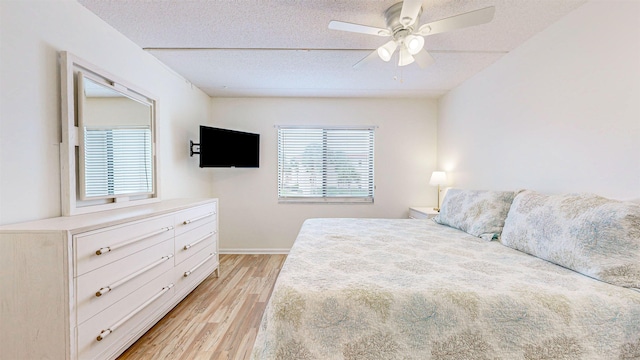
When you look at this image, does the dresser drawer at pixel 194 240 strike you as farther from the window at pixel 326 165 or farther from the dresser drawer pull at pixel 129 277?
the window at pixel 326 165

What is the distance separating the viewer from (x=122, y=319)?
1571 millimetres

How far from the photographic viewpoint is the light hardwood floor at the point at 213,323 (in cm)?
169

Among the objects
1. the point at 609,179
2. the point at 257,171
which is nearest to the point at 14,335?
the point at 257,171

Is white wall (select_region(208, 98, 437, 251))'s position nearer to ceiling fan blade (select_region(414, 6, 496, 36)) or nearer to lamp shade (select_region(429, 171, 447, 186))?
lamp shade (select_region(429, 171, 447, 186))

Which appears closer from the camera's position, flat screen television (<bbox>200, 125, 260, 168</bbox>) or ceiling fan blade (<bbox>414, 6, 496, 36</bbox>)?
ceiling fan blade (<bbox>414, 6, 496, 36</bbox>)

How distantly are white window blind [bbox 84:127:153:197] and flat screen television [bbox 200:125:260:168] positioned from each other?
2.27 feet

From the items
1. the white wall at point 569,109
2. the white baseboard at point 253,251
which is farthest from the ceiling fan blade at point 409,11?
the white baseboard at point 253,251

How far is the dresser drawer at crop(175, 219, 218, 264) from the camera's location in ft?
7.20

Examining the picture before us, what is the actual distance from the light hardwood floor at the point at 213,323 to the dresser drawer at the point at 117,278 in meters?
0.43

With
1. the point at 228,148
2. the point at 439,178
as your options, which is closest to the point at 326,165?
the point at 228,148

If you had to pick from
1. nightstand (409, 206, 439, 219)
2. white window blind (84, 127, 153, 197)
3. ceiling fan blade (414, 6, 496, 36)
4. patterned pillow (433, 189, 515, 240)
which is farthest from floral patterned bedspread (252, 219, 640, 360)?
nightstand (409, 206, 439, 219)

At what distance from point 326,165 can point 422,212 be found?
151 cm

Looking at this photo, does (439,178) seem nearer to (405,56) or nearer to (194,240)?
(405,56)

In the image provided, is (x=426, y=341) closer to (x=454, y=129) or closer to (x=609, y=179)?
(x=609, y=179)
